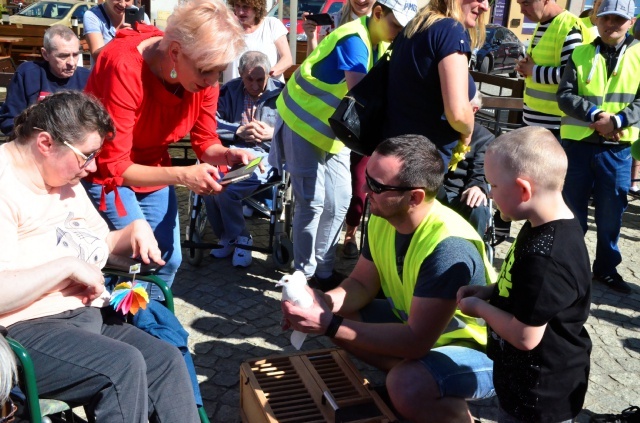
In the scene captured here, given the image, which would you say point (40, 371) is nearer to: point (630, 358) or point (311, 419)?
point (311, 419)

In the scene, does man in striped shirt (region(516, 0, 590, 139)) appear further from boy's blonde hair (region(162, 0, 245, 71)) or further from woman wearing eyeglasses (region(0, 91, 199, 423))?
woman wearing eyeglasses (region(0, 91, 199, 423))

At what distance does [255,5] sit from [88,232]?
383 cm

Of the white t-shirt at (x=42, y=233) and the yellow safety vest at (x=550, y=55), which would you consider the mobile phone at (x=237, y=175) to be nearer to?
the white t-shirt at (x=42, y=233)

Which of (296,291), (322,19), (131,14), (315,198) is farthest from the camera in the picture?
(322,19)

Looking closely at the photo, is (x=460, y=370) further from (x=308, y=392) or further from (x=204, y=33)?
(x=204, y=33)

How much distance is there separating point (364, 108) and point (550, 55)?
227 cm

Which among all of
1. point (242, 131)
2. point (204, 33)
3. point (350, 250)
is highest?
point (204, 33)

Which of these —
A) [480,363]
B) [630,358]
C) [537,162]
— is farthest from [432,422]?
[630,358]

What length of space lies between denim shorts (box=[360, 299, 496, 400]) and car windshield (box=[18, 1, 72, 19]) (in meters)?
18.7

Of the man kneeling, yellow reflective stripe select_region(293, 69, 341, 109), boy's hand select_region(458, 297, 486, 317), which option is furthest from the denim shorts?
yellow reflective stripe select_region(293, 69, 341, 109)

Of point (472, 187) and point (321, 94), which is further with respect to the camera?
point (321, 94)

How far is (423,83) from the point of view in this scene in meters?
3.34

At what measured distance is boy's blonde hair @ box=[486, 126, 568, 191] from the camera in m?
2.19

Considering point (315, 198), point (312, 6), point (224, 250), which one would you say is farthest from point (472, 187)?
point (312, 6)
